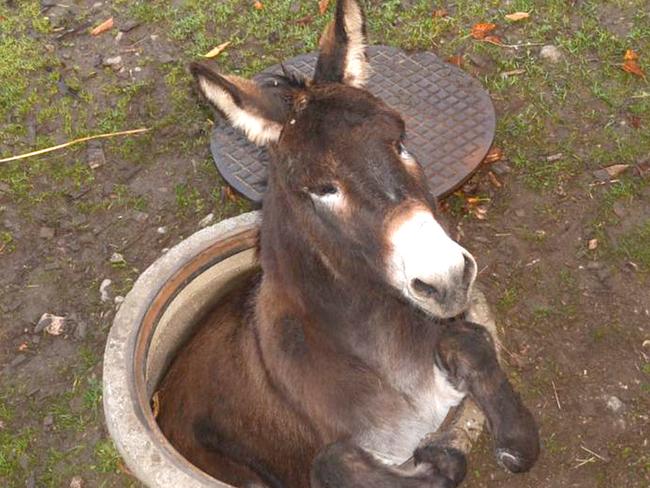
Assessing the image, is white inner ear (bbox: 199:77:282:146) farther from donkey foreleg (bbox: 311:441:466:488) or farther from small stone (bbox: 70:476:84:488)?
small stone (bbox: 70:476:84:488)

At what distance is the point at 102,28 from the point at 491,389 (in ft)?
15.8

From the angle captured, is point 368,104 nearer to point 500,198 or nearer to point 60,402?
point 500,198

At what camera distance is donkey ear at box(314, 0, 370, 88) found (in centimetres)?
311

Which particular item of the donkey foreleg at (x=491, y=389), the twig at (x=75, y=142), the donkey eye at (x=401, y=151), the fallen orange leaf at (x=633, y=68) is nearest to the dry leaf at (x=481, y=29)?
the fallen orange leaf at (x=633, y=68)

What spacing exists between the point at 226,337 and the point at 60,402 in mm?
1299

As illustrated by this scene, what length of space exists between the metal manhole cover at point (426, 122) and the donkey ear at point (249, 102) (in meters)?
1.60

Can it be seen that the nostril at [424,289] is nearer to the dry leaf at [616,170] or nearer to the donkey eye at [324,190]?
the donkey eye at [324,190]

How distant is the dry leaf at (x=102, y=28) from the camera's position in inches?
255

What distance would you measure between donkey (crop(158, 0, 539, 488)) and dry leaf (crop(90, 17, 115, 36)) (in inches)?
141

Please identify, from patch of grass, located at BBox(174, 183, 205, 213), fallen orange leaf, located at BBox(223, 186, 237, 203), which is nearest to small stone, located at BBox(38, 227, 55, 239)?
patch of grass, located at BBox(174, 183, 205, 213)

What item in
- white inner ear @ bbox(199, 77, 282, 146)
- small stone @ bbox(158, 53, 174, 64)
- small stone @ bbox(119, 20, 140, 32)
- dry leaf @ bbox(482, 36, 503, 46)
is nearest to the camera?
white inner ear @ bbox(199, 77, 282, 146)

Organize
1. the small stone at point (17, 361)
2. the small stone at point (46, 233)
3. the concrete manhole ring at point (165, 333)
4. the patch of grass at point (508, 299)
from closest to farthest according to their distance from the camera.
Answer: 1. the concrete manhole ring at point (165, 333)
2. the patch of grass at point (508, 299)
3. the small stone at point (17, 361)
4. the small stone at point (46, 233)

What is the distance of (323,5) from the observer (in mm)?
6309

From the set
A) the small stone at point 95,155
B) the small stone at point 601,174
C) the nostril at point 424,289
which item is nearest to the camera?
the nostril at point 424,289
